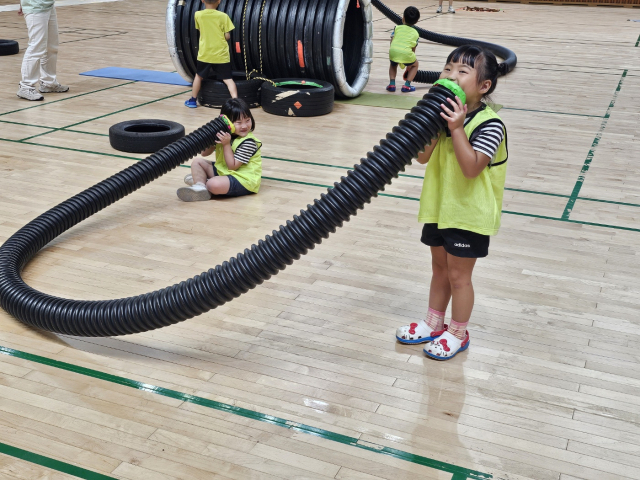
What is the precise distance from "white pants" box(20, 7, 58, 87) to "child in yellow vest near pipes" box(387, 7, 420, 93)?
3.50 m

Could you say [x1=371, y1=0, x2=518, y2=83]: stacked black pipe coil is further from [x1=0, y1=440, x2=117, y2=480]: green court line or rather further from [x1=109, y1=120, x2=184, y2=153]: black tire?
[x1=0, y1=440, x2=117, y2=480]: green court line

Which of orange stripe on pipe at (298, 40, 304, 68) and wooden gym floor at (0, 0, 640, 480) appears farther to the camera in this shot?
orange stripe on pipe at (298, 40, 304, 68)

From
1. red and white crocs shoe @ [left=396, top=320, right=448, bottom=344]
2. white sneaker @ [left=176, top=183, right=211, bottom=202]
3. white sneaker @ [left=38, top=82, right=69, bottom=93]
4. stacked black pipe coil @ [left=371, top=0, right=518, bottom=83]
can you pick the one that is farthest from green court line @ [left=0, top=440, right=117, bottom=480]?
white sneaker @ [left=38, top=82, right=69, bottom=93]

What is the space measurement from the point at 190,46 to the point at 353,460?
5.81 m

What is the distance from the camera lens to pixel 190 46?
7145 mm

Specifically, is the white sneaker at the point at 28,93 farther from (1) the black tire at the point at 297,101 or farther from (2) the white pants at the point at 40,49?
(1) the black tire at the point at 297,101

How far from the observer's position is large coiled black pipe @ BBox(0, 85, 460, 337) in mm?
2430

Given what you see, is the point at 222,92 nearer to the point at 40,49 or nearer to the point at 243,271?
the point at 40,49

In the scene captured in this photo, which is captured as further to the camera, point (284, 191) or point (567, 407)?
point (284, 191)

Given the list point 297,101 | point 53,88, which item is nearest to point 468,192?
point 297,101

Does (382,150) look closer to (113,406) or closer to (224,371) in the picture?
(224,371)

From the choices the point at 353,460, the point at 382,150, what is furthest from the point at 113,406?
the point at 382,150

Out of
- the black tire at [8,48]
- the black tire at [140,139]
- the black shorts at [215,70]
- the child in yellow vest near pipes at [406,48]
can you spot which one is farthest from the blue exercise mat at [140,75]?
the black tire at [140,139]

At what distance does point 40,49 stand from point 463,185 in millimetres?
5657
